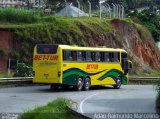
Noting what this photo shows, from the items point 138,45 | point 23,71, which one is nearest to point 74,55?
point 23,71

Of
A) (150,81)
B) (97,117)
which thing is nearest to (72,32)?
(150,81)

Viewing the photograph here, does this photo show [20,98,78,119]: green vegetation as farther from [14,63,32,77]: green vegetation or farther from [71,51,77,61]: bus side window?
[14,63,32,77]: green vegetation

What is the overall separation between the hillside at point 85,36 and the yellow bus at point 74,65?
37.9 feet

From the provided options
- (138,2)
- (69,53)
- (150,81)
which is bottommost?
(150,81)

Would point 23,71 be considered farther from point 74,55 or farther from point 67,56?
point 67,56

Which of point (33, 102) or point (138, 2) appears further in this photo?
point (138, 2)

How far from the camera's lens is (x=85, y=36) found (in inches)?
2013

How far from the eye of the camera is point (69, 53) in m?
31.7

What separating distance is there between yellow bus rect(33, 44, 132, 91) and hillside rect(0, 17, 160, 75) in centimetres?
1156

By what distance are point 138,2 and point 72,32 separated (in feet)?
227

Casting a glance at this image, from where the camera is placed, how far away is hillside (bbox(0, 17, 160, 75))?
46375mm

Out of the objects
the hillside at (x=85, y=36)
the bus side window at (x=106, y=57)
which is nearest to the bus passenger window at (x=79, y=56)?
the bus side window at (x=106, y=57)

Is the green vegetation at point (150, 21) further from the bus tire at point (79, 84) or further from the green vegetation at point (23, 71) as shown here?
the bus tire at point (79, 84)

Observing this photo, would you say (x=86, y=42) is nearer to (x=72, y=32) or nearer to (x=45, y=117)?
(x=72, y=32)
